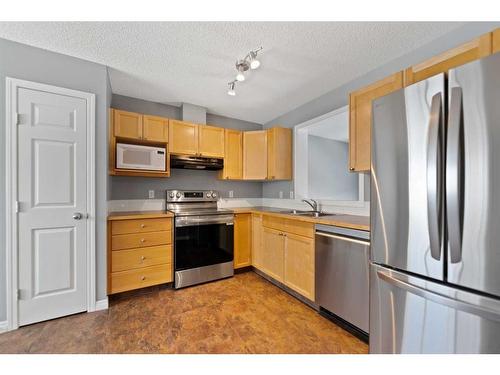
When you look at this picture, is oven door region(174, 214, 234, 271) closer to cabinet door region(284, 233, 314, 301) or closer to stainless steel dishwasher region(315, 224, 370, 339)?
cabinet door region(284, 233, 314, 301)

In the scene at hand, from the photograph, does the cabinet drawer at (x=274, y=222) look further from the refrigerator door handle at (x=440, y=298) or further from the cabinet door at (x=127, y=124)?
the cabinet door at (x=127, y=124)

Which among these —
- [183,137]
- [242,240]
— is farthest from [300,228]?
[183,137]

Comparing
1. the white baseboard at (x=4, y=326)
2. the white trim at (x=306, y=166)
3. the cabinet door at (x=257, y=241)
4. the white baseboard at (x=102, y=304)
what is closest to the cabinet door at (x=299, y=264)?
the cabinet door at (x=257, y=241)

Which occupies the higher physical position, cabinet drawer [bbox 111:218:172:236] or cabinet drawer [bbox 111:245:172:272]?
cabinet drawer [bbox 111:218:172:236]

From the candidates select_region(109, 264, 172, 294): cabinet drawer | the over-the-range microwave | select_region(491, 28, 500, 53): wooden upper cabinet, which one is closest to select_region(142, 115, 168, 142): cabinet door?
the over-the-range microwave

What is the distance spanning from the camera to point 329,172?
3.57m

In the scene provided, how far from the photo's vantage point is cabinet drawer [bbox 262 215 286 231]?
8.38 ft

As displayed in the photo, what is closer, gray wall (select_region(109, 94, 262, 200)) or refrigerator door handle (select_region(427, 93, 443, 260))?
refrigerator door handle (select_region(427, 93, 443, 260))

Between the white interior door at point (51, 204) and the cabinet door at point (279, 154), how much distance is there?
2278mm

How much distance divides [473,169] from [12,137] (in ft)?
10.2

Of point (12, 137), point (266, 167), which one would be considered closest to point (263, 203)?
point (266, 167)

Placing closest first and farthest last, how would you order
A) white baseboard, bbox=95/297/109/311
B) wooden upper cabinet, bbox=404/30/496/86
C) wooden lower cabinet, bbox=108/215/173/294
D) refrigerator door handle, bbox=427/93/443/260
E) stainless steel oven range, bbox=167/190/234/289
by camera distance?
refrigerator door handle, bbox=427/93/443/260
wooden upper cabinet, bbox=404/30/496/86
white baseboard, bbox=95/297/109/311
wooden lower cabinet, bbox=108/215/173/294
stainless steel oven range, bbox=167/190/234/289

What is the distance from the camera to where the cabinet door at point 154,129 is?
270 cm

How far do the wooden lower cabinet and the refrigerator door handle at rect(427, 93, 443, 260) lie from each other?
248 cm
